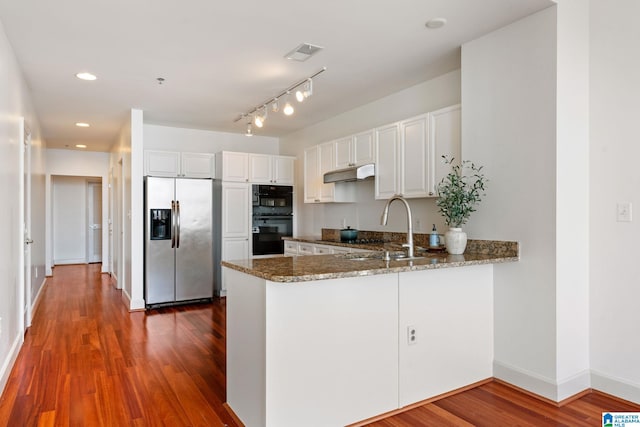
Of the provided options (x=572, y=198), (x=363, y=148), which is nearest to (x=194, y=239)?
(x=363, y=148)

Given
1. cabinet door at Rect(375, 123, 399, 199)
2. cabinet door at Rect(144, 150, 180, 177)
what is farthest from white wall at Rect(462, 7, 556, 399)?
cabinet door at Rect(144, 150, 180, 177)

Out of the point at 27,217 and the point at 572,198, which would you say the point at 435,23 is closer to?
the point at 572,198

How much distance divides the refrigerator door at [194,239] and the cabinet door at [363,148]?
2.23 meters

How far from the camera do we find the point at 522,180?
9.31ft

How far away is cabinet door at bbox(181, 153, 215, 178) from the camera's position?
600 centimetres

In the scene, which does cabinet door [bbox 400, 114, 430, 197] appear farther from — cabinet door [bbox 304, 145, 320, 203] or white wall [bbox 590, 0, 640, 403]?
cabinet door [bbox 304, 145, 320, 203]

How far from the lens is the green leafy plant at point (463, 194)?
3.08 meters

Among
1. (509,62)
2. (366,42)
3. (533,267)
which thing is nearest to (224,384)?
(533,267)

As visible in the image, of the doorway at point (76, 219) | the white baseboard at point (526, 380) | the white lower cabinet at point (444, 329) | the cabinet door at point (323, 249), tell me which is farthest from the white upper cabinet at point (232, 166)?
the doorway at point (76, 219)

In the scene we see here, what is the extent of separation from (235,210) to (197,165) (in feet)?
2.91

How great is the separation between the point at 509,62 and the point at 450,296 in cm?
173

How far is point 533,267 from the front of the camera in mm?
2777

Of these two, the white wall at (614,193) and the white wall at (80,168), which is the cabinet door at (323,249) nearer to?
A: the white wall at (614,193)

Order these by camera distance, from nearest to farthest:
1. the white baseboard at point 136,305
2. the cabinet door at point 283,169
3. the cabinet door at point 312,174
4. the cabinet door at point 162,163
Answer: the white baseboard at point 136,305, the cabinet door at point 312,174, the cabinet door at point 162,163, the cabinet door at point 283,169
